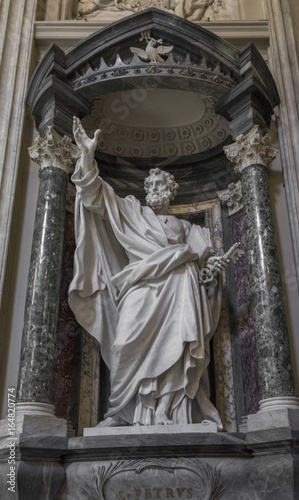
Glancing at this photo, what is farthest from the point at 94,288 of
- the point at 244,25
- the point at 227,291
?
the point at 244,25

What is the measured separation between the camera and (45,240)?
5242 millimetres

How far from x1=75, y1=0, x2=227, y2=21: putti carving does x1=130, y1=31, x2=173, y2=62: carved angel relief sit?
1.53 m

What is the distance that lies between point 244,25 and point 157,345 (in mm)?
4200

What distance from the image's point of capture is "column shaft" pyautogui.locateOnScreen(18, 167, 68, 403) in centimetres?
468

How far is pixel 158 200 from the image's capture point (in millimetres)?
5852

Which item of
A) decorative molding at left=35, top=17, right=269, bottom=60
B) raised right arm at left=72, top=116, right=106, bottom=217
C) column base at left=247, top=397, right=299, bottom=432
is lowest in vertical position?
column base at left=247, top=397, right=299, bottom=432

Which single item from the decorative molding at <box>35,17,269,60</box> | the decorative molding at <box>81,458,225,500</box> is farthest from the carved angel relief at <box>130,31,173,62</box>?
the decorative molding at <box>81,458,225,500</box>

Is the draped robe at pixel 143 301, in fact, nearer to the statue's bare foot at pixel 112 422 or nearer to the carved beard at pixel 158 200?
the statue's bare foot at pixel 112 422

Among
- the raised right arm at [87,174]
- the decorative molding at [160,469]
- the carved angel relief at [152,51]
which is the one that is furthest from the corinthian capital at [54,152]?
the decorative molding at [160,469]

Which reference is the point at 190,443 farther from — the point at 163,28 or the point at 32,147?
the point at 163,28

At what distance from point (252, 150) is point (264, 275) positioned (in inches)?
53.8

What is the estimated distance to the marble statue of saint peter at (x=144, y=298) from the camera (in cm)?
480

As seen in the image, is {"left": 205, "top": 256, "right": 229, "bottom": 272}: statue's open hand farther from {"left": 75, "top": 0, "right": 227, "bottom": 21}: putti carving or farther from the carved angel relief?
{"left": 75, "top": 0, "right": 227, "bottom": 21}: putti carving

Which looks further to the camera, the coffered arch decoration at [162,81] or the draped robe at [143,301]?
the coffered arch decoration at [162,81]
